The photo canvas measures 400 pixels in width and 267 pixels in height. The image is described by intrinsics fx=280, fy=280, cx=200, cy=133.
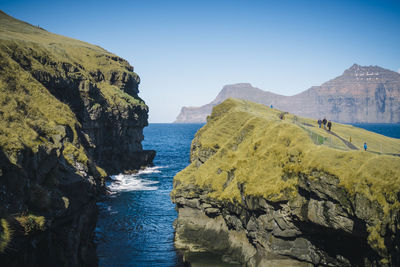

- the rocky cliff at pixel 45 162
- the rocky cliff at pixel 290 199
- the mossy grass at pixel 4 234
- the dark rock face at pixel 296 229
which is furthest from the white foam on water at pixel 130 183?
the mossy grass at pixel 4 234

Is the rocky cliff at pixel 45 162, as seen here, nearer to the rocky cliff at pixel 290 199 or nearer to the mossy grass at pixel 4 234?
the mossy grass at pixel 4 234

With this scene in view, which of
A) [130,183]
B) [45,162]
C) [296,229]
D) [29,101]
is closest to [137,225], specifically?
[45,162]

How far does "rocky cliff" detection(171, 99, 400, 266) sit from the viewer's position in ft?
64.0

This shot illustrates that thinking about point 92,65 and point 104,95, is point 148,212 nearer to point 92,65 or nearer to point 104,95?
point 104,95

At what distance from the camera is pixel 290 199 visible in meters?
25.1

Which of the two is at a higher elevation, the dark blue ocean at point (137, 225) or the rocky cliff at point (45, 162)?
the rocky cliff at point (45, 162)

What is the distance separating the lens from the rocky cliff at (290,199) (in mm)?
19516

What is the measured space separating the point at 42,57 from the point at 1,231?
148 feet

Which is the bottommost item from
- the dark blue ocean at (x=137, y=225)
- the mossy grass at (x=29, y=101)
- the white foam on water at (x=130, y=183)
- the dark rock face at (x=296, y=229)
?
the dark blue ocean at (x=137, y=225)

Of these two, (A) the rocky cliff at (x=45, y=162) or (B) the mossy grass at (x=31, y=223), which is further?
(A) the rocky cliff at (x=45, y=162)

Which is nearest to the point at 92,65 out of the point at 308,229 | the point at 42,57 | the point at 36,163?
the point at 42,57

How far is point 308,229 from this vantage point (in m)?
25.0

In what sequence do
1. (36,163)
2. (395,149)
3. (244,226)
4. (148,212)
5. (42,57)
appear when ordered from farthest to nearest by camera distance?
(42,57) < (148,212) < (395,149) < (244,226) < (36,163)

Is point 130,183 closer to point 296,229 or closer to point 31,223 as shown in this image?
point 31,223
